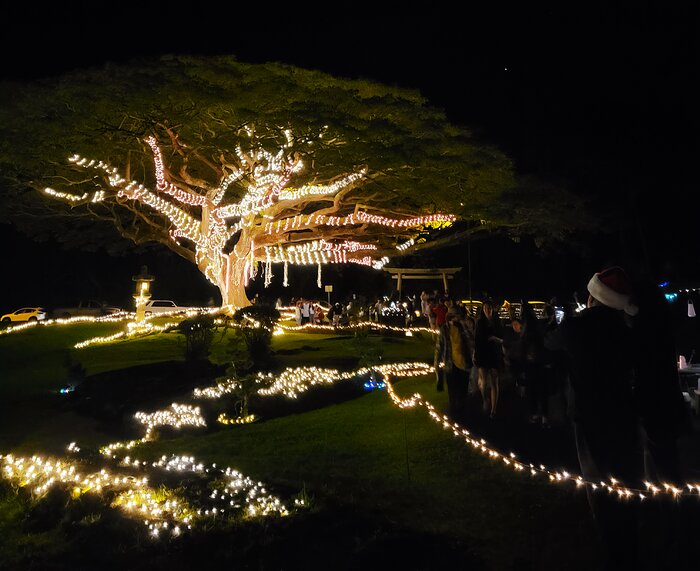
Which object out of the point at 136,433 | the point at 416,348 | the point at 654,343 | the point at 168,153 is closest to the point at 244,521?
the point at 654,343

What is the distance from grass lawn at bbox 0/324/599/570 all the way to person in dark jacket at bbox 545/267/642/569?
2.03 feet

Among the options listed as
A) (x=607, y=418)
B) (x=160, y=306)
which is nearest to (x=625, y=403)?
(x=607, y=418)

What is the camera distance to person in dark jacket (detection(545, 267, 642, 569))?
409 cm

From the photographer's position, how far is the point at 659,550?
4449 millimetres

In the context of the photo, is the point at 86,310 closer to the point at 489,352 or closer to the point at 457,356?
the point at 457,356

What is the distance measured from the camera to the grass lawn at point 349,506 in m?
4.81

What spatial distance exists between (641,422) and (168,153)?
21567 millimetres

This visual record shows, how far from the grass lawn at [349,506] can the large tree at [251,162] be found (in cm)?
1088

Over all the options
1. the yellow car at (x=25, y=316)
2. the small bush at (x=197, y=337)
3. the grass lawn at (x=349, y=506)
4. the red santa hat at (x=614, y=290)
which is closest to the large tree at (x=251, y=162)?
the small bush at (x=197, y=337)

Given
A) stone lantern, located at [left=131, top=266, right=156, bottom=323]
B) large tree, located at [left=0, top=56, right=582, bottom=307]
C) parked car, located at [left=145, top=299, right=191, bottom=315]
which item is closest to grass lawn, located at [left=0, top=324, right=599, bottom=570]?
large tree, located at [left=0, top=56, right=582, bottom=307]

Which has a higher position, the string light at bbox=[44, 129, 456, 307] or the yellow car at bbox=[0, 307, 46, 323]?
the string light at bbox=[44, 129, 456, 307]

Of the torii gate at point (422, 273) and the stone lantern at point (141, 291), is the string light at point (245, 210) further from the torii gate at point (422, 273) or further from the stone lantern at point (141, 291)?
the torii gate at point (422, 273)

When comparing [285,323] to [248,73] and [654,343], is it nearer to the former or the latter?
[248,73]

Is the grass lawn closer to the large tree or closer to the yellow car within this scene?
the large tree
